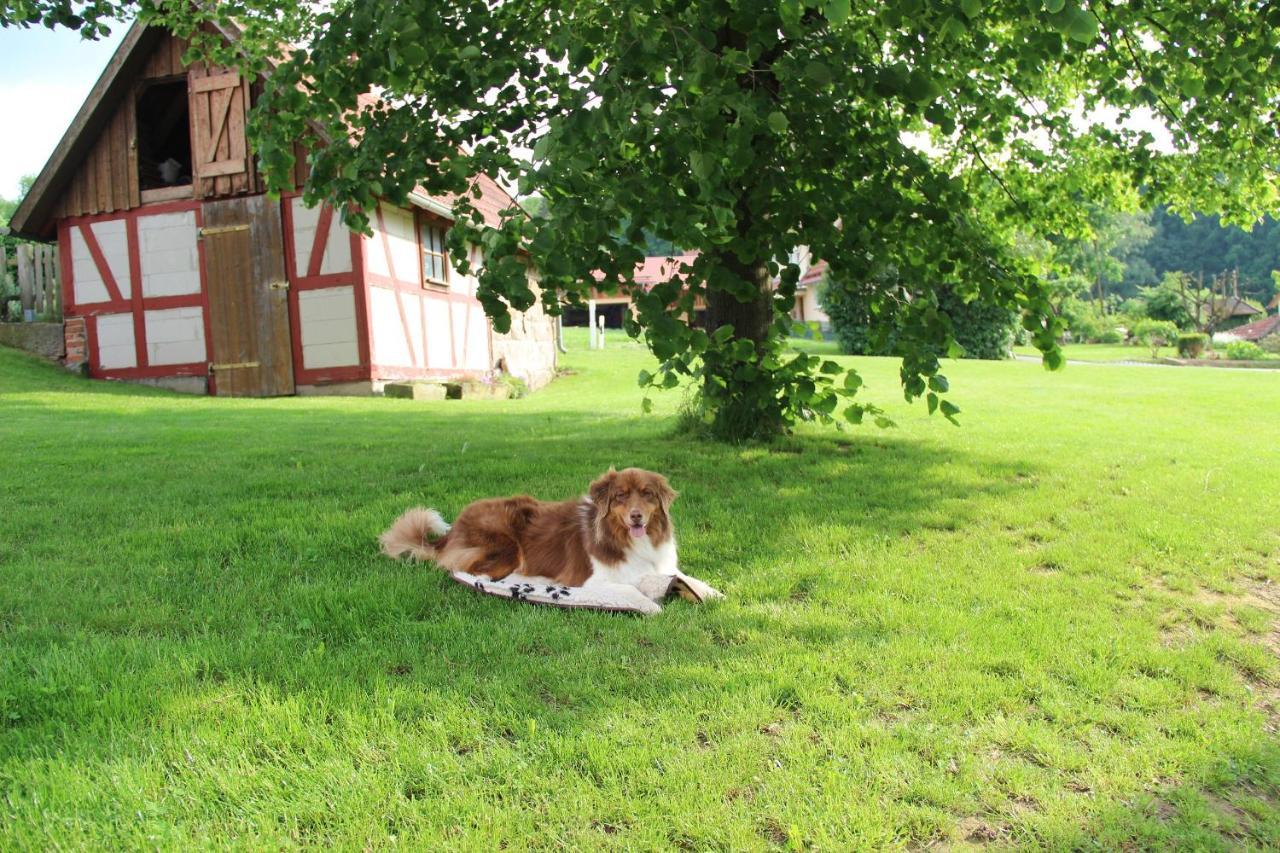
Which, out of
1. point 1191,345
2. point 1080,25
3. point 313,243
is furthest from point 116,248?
point 1191,345

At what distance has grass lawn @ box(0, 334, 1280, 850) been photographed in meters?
2.66

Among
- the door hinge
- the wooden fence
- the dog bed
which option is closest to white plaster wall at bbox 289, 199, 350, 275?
the door hinge

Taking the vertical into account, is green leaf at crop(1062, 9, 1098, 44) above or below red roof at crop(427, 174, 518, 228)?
below

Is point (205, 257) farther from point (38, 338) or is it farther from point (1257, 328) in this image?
point (1257, 328)

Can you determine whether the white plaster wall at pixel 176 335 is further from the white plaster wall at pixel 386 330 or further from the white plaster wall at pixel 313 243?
the white plaster wall at pixel 386 330

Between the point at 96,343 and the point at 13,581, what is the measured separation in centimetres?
1550

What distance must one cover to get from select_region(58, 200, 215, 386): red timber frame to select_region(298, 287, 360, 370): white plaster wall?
6.71 feet

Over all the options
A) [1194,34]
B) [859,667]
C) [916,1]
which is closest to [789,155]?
[916,1]

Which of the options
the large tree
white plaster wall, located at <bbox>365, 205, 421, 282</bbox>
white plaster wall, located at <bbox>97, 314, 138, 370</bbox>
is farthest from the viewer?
white plaster wall, located at <bbox>97, 314, 138, 370</bbox>

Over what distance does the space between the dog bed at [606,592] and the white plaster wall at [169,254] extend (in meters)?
15.2

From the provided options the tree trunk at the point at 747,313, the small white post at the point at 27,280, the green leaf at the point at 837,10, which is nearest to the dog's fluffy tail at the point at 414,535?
the green leaf at the point at 837,10

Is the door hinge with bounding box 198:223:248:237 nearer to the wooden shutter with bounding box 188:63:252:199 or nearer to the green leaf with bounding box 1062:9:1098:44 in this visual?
the wooden shutter with bounding box 188:63:252:199

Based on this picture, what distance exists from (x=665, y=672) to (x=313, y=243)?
1494cm

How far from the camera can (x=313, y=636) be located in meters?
3.91
